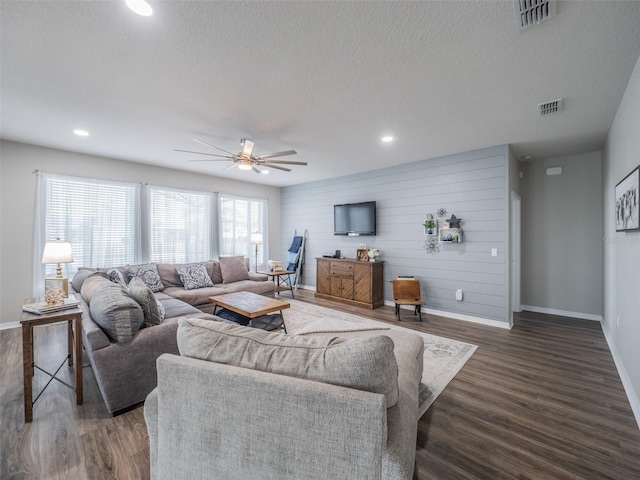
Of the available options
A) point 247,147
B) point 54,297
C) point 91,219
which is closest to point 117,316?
point 54,297

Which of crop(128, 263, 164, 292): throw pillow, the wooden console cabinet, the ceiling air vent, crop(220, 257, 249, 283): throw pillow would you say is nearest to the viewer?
the ceiling air vent

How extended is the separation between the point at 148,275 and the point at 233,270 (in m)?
1.46

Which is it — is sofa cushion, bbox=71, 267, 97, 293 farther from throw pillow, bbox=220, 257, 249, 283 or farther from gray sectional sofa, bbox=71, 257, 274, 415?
throw pillow, bbox=220, 257, 249, 283

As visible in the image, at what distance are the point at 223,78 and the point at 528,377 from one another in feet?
13.1

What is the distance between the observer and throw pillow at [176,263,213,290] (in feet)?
15.5

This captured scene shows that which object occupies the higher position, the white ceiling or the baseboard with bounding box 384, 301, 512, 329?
the white ceiling

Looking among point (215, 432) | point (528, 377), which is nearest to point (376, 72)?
point (215, 432)

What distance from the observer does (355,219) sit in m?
5.84

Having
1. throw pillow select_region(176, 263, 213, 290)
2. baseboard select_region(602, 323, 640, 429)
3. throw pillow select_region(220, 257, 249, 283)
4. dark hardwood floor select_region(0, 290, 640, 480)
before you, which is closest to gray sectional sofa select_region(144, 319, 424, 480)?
dark hardwood floor select_region(0, 290, 640, 480)

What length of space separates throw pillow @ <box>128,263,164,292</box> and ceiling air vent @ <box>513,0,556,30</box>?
5237mm

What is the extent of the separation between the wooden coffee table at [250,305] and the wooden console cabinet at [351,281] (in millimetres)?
1979

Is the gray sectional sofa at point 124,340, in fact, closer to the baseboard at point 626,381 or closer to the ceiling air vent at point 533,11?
the ceiling air vent at point 533,11

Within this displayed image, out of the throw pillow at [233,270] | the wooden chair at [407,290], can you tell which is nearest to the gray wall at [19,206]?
the throw pillow at [233,270]

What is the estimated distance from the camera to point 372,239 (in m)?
5.70
